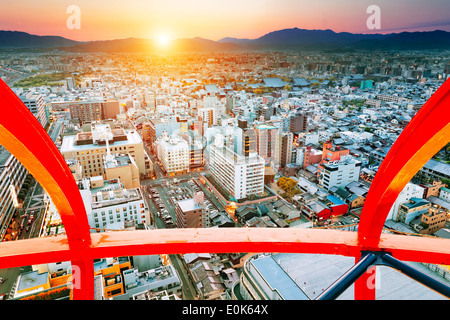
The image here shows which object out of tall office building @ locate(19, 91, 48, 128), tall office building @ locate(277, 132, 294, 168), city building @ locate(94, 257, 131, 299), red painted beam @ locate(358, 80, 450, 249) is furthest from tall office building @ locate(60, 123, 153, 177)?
red painted beam @ locate(358, 80, 450, 249)

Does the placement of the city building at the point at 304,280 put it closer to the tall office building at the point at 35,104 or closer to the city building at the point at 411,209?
the city building at the point at 411,209

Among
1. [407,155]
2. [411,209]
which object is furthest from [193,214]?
[407,155]

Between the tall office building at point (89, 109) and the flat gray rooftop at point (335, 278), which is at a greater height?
the tall office building at point (89, 109)

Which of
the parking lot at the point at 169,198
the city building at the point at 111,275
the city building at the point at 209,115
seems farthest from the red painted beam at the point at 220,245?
the city building at the point at 209,115

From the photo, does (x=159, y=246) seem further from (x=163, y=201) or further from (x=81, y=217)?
(x=163, y=201)

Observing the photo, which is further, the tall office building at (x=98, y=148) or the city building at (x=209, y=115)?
the city building at (x=209, y=115)

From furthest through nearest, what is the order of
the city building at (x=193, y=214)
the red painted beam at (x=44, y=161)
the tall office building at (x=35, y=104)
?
the tall office building at (x=35, y=104)
the city building at (x=193, y=214)
the red painted beam at (x=44, y=161)

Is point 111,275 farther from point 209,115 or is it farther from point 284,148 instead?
point 209,115
